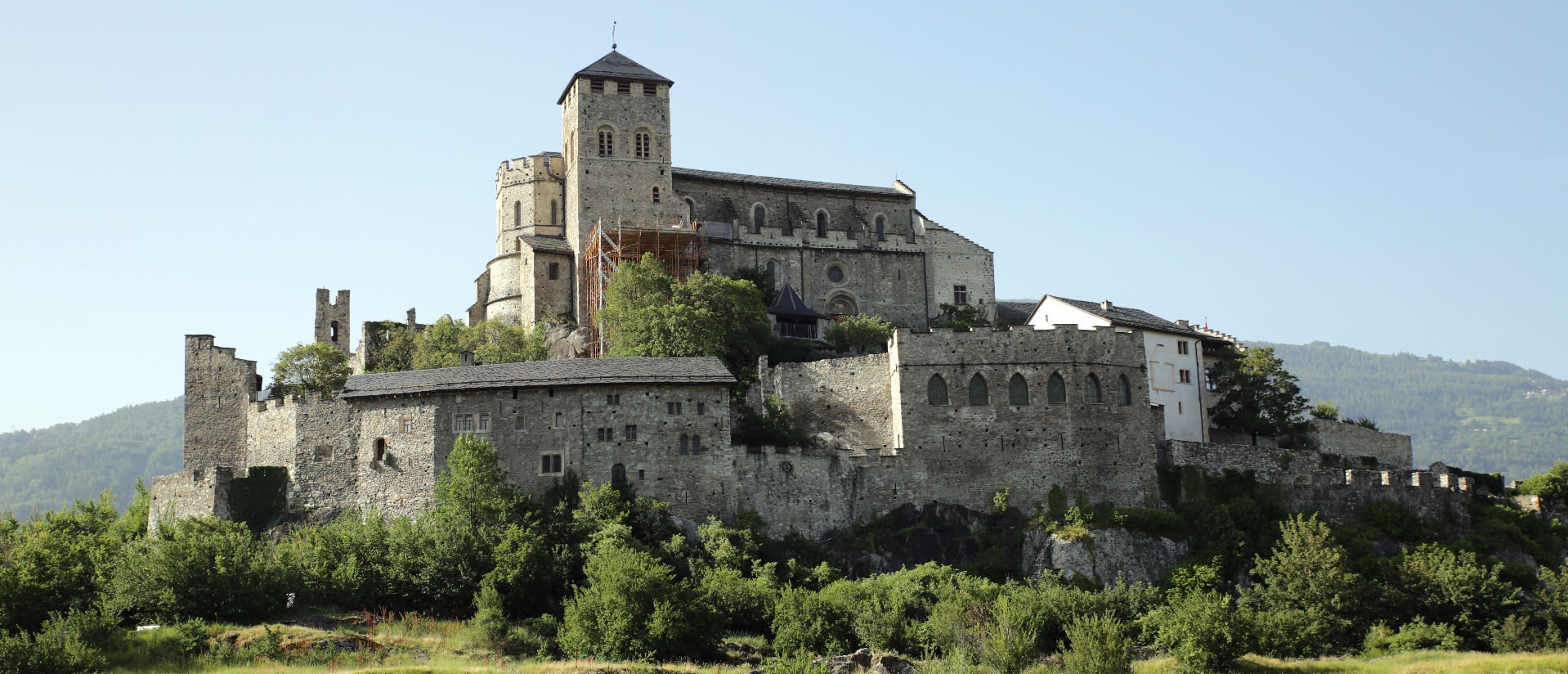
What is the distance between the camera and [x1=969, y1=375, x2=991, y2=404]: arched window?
220 feet

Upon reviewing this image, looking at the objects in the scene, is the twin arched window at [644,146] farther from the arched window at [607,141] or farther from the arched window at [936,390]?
the arched window at [936,390]

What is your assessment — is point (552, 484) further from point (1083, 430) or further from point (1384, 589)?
point (1384, 589)

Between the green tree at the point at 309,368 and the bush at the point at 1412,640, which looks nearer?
the bush at the point at 1412,640

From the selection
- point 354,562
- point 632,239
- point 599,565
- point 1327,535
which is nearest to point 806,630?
point 599,565

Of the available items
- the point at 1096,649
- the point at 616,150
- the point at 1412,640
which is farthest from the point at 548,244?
the point at 1412,640

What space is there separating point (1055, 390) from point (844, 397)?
9904mm

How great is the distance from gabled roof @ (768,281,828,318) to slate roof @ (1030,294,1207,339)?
15254 mm

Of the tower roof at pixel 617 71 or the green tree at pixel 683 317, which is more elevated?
the tower roof at pixel 617 71

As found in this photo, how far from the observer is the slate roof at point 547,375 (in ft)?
212

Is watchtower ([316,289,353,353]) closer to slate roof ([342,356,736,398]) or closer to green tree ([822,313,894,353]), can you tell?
slate roof ([342,356,736,398])

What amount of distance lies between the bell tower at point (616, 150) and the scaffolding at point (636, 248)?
1.13 m

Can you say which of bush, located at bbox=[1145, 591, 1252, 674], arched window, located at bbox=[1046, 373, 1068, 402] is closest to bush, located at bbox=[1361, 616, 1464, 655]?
bush, located at bbox=[1145, 591, 1252, 674]

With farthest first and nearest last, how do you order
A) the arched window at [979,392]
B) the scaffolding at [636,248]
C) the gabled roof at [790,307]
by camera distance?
the scaffolding at [636,248] < the gabled roof at [790,307] < the arched window at [979,392]

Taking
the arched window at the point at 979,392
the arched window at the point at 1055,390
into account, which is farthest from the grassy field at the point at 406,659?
the arched window at the point at 979,392
